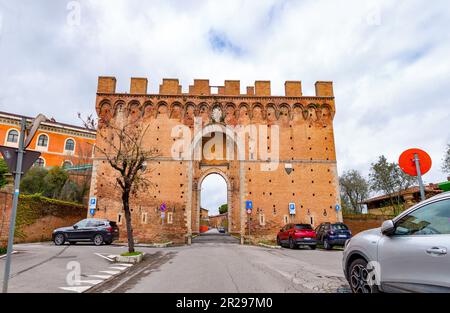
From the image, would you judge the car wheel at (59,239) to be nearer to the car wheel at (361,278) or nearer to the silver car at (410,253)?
the car wheel at (361,278)

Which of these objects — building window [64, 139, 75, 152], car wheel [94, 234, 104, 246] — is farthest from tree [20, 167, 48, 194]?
car wheel [94, 234, 104, 246]

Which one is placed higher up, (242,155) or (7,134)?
(7,134)

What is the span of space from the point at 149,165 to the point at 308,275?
1889 cm

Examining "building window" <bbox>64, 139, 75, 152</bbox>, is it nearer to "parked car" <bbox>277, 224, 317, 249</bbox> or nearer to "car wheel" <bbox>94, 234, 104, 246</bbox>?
"car wheel" <bbox>94, 234, 104, 246</bbox>

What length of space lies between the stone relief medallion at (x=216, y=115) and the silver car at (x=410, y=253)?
20885mm

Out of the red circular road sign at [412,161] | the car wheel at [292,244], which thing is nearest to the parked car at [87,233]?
the car wheel at [292,244]

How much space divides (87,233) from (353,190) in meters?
44.0

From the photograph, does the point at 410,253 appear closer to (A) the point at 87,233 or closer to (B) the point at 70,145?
(A) the point at 87,233

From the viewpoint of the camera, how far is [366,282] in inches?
158

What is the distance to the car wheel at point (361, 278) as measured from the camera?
385cm
